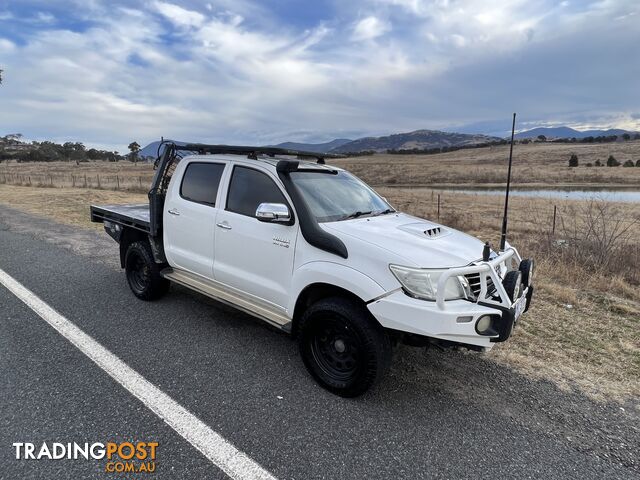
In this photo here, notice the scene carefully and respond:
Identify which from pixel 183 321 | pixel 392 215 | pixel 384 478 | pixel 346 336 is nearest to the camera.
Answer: pixel 384 478

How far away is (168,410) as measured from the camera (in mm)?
2992

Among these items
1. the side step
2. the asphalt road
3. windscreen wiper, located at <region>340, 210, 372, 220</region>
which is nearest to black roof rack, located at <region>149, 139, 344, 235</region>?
the side step

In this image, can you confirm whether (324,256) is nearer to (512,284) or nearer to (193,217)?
(512,284)

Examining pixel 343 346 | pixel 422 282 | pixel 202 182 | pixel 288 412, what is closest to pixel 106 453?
pixel 288 412

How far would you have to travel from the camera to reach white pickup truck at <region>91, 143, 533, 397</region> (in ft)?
9.60

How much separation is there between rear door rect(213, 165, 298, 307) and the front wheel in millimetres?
416

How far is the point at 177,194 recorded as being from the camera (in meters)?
4.87

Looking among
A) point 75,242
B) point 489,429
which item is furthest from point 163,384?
point 75,242

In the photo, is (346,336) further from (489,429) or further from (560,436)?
(560,436)

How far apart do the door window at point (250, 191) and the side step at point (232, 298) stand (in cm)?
83

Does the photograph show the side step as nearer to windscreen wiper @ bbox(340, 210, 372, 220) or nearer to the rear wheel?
the rear wheel

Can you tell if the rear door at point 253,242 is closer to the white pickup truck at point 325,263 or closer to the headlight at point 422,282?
the white pickup truck at point 325,263

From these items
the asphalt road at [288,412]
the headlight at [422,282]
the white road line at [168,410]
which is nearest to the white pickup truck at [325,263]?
the headlight at [422,282]

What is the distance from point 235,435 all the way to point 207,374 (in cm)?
88
